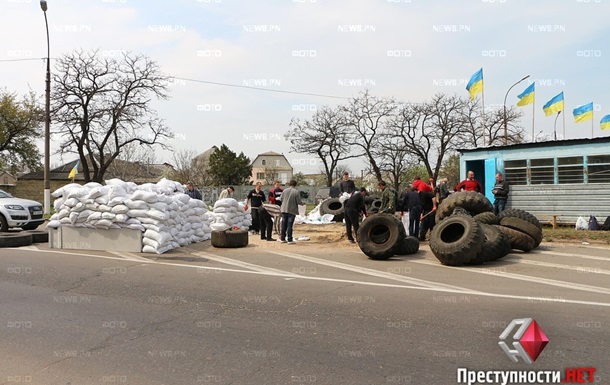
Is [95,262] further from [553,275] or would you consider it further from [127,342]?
[553,275]

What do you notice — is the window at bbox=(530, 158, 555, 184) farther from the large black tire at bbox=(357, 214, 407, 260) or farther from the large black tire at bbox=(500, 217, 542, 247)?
the large black tire at bbox=(357, 214, 407, 260)

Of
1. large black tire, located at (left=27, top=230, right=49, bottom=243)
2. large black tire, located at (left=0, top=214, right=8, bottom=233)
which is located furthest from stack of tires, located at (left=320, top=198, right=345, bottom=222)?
large black tire, located at (left=0, top=214, right=8, bottom=233)

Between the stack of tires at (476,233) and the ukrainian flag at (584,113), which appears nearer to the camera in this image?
the stack of tires at (476,233)

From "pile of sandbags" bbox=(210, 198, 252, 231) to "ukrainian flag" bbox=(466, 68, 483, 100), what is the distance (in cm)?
1656

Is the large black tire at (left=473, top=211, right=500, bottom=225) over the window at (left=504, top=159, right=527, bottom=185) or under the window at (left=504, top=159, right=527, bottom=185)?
under

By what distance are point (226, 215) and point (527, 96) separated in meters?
18.6

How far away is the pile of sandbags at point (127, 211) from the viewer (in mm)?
11414

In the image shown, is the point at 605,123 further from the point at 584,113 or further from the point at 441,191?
the point at 441,191

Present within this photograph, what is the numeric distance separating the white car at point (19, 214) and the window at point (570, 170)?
17.9 metres

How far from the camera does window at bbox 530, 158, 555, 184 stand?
53.8 feet

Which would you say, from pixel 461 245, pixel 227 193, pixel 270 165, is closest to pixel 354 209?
pixel 461 245

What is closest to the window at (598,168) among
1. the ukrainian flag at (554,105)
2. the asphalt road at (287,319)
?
the asphalt road at (287,319)

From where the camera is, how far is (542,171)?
16.6 meters

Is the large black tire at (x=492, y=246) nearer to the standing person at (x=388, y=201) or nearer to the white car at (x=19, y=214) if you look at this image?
the standing person at (x=388, y=201)
